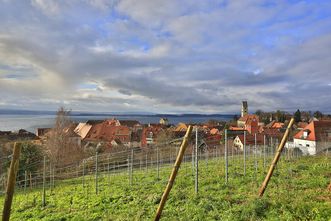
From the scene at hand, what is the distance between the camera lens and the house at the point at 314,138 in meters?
43.3

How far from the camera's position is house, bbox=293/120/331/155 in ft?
142

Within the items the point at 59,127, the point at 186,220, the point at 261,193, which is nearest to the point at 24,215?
the point at 186,220

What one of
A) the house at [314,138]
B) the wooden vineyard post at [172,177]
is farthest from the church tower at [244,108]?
the wooden vineyard post at [172,177]

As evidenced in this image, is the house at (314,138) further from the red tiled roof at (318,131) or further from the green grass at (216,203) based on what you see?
the green grass at (216,203)

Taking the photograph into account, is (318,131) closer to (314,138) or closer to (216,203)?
(314,138)

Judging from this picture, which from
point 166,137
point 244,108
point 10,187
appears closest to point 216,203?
point 10,187

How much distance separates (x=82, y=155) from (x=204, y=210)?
37697mm

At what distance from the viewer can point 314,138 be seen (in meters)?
46.1

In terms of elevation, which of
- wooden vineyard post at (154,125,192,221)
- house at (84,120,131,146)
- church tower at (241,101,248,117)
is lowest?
→ house at (84,120,131,146)

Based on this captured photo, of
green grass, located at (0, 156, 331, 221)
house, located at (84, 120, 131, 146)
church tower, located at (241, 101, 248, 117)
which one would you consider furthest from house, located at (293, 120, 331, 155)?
church tower, located at (241, 101, 248, 117)

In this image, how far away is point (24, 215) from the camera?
445 inches

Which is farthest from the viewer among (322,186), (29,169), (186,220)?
(29,169)

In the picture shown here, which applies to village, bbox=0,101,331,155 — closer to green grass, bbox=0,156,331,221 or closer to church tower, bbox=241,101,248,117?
green grass, bbox=0,156,331,221

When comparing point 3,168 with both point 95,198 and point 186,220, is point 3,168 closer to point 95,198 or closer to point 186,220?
point 95,198
